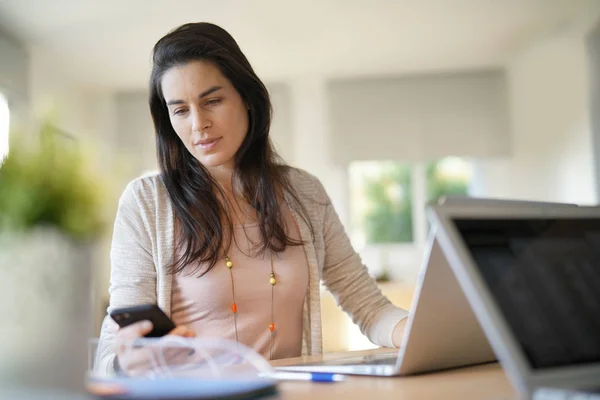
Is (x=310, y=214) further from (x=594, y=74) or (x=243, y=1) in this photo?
(x=594, y=74)

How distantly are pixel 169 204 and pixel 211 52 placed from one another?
0.34 m

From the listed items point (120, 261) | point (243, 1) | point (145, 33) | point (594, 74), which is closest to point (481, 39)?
point (594, 74)

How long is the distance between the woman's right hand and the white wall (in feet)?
14.9

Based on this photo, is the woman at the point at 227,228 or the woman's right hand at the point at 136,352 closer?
the woman's right hand at the point at 136,352

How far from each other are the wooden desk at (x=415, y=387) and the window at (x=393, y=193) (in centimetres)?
547

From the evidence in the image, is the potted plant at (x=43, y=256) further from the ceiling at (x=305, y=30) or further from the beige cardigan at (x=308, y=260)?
the ceiling at (x=305, y=30)

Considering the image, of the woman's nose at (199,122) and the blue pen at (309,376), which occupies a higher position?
the woman's nose at (199,122)

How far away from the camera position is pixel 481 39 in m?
5.44

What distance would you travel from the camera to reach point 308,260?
1.49 meters

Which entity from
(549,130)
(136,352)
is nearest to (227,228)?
(136,352)

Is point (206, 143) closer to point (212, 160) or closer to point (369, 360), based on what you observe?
point (212, 160)

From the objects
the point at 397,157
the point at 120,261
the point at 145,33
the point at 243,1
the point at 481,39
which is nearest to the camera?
the point at 120,261

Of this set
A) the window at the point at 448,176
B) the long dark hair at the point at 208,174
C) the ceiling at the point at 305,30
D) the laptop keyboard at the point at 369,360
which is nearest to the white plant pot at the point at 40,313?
the laptop keyboard at the point at 369,360

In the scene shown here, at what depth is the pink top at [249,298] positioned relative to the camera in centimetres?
138
